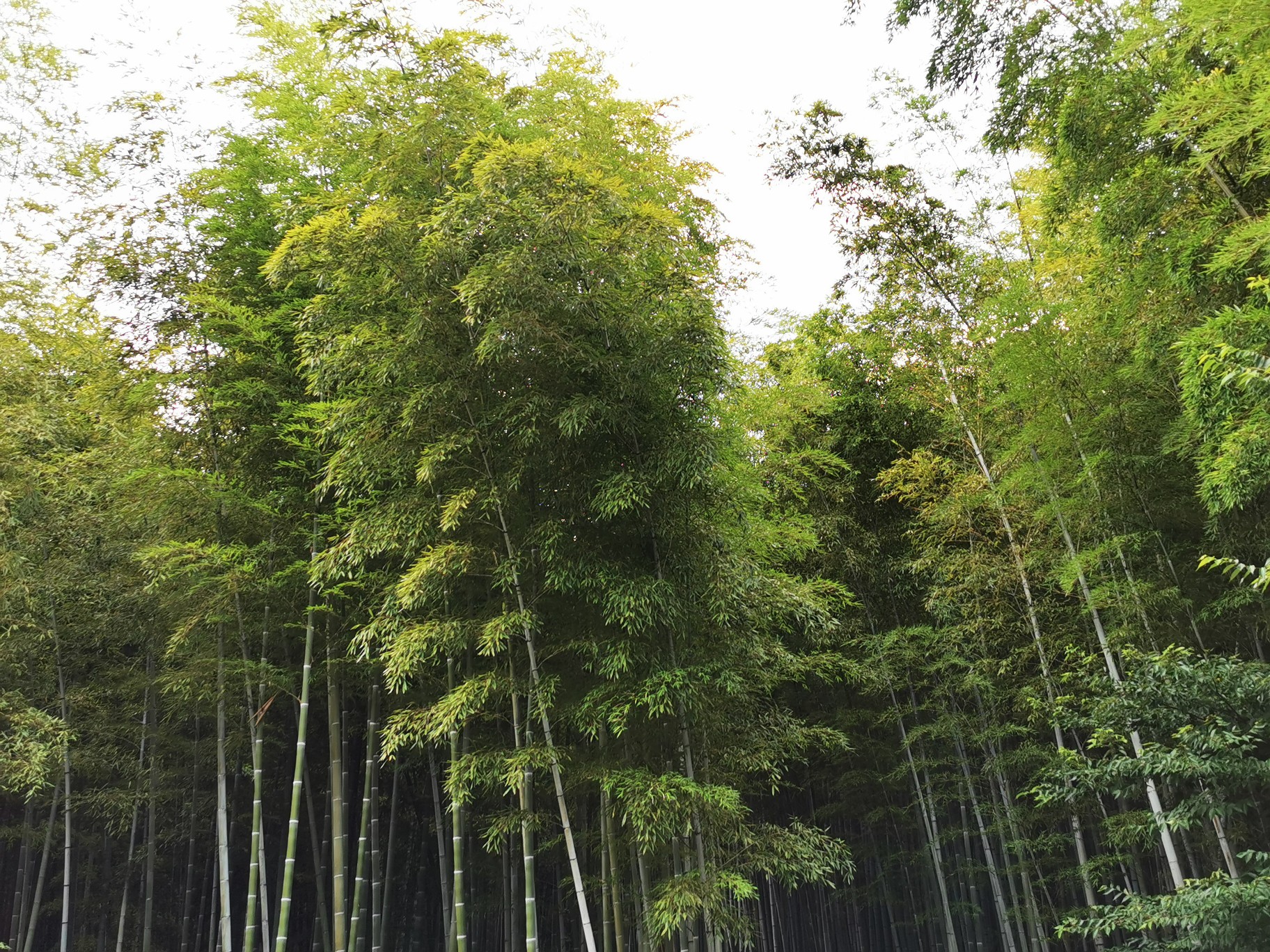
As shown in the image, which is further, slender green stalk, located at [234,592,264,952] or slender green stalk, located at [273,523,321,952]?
slender green stalk, located at [234,592,264,952]

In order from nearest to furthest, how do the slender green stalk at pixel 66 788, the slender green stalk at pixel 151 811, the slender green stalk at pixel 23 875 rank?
1. the slender green stalk at pixel 66 788
2. the slender green stalk at pixel 151 811
3. the slender green stalk at pixel 23 875

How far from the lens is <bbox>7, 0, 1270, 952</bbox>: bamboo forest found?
4.25 metres

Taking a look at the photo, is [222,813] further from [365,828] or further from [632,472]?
[632,472]

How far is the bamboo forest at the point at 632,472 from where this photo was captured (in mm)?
4254

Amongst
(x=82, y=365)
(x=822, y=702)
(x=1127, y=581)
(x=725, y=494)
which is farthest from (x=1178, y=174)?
(x=82, y=365)

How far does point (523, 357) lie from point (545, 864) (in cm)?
629

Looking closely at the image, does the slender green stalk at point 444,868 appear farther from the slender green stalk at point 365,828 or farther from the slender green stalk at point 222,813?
the slender green stalk at point 222,813

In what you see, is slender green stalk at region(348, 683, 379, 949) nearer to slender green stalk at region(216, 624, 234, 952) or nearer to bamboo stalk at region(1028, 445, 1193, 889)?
slender green stalk at region(216, 624, 234, 952)

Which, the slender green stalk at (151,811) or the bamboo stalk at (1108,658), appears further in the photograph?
the slender green stalk at (151,811)

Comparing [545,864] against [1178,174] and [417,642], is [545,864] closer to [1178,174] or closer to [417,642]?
[417,642]

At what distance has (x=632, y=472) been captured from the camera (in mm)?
4359

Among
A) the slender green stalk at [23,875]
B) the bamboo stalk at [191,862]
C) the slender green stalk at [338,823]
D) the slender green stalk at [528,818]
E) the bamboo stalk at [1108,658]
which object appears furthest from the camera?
the bamboo stalk at [191,862]

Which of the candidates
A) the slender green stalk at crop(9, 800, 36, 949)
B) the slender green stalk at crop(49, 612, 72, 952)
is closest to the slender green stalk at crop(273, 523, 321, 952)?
the slender green stalk at crop(49, 612, 72, 952)

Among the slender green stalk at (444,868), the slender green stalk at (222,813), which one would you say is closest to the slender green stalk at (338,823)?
the slender green stalk at (222,813)
